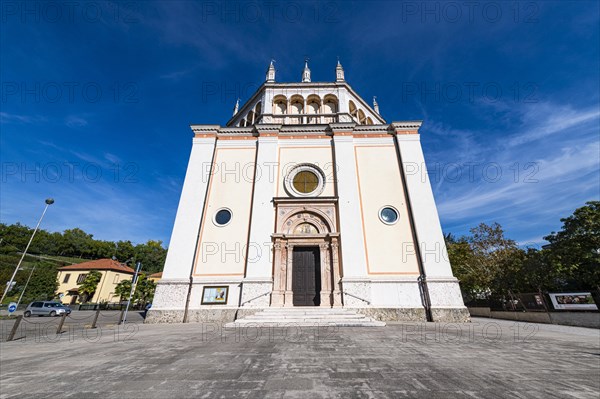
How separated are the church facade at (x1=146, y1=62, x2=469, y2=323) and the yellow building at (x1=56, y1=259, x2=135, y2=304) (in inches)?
1334

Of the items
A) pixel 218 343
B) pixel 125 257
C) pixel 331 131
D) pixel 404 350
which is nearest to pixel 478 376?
pixel 404 350

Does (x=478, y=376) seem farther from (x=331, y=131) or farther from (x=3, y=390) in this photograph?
(x=331, y=131)

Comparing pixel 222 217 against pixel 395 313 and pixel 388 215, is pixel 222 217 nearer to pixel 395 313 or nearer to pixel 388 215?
pixel 388 215

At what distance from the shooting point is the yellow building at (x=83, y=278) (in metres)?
35.9

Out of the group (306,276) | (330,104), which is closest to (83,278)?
(306,276)

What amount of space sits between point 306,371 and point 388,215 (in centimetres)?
1163

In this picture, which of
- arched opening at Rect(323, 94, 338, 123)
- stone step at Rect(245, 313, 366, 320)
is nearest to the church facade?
stone step at Rect(245, 313, 366, 320)

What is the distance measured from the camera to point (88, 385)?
10.8 feet

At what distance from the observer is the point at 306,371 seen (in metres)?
3.71

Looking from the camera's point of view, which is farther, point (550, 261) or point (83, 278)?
point (83, 278)

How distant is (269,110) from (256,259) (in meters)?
11.9

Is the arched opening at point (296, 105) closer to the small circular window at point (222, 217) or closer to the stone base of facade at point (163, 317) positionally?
the small circular window at point (222, 217)

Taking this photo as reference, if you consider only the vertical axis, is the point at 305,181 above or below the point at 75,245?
below

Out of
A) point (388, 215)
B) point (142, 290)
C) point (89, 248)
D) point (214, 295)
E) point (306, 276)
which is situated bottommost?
point (214, 295)
